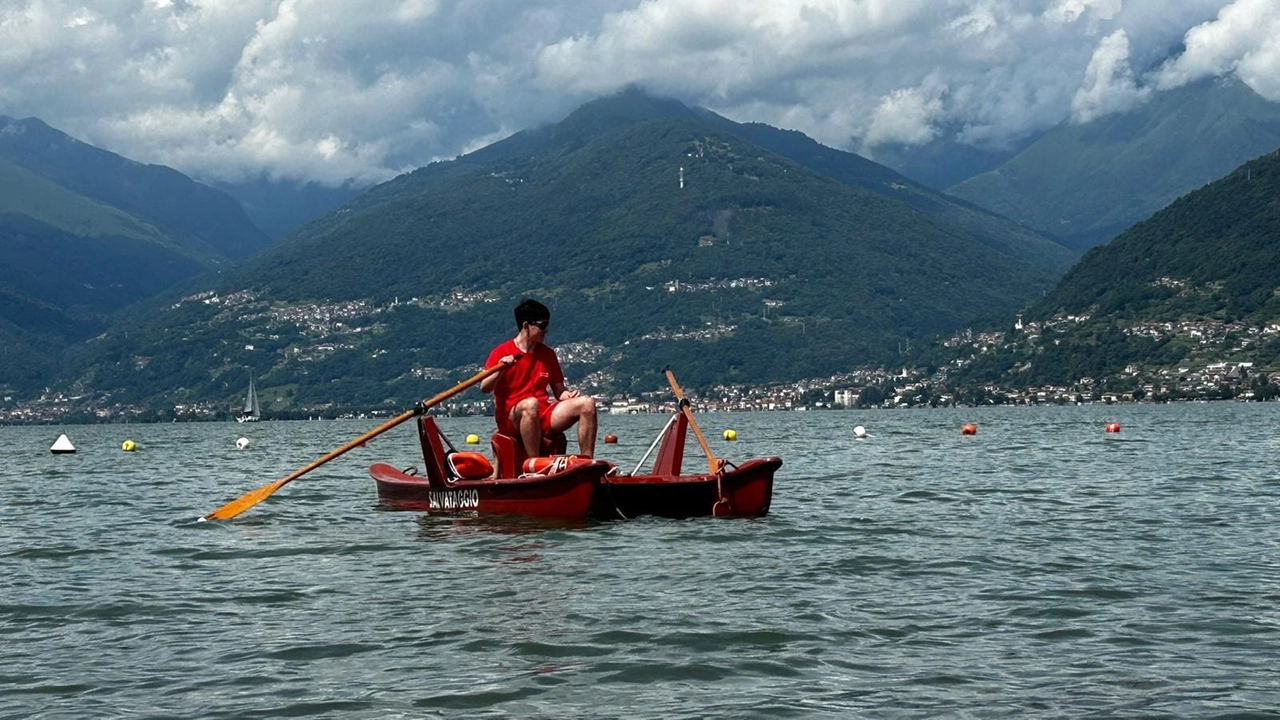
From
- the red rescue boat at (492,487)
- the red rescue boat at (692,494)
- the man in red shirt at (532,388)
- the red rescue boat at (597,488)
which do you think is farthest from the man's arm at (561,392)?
the red rescue boat at (692,494)

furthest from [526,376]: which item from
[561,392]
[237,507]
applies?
[237,507]

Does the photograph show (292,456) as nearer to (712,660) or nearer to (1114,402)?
(712,660)

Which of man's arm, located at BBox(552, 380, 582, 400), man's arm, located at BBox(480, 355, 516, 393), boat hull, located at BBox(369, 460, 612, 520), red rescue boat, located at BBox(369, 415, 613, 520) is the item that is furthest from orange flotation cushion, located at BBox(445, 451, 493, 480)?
man's arm, located at BBox(552, 380, 582, 400)

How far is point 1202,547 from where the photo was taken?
59.2 ft

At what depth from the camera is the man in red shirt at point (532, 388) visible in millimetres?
20859

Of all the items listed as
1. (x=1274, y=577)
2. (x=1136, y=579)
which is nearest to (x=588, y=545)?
(x=1136, y=579)

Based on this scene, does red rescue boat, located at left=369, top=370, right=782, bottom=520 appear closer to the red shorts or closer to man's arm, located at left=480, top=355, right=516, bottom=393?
the red shorts

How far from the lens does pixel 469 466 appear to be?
74.9ft

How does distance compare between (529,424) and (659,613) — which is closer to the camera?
(659,613)

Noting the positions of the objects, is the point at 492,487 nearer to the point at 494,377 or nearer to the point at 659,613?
the point at 494,377

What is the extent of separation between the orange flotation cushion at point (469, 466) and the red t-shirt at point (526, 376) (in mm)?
1617

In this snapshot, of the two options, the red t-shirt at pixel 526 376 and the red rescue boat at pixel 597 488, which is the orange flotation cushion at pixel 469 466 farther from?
the red t-shirt at pixel 526 376

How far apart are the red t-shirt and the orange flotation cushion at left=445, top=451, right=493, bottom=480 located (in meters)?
1.62

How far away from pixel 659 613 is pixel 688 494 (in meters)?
7.81
